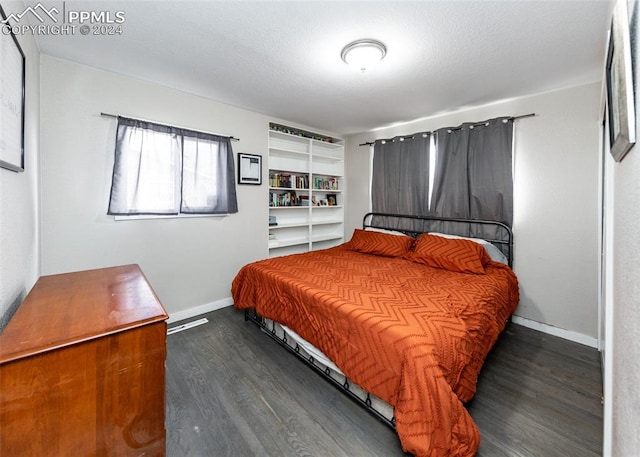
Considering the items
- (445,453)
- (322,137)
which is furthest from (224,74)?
(445,453)

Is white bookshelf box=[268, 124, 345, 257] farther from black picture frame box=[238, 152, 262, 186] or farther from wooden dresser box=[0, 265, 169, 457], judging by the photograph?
wooden dresser box=[0, 265, 169, 457]

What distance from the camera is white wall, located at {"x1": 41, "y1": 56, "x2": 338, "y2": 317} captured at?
2.23 m

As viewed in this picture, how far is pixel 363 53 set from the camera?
1947 mm

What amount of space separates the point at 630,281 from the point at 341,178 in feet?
14.0

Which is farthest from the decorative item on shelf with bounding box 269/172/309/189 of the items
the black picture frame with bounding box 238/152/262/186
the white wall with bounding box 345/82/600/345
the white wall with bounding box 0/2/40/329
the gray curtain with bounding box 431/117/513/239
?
the white wall with bounding box 345/82/600/345

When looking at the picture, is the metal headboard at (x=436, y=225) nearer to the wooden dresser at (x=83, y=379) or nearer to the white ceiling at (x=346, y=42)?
the white ceiling at (x=346, y=42)

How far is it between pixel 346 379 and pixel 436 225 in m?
2.43

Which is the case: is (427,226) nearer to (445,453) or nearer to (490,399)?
(490,399)

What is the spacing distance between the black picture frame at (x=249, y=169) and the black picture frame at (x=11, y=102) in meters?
2.01

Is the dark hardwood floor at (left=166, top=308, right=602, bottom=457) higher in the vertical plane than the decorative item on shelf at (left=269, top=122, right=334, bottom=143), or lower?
lower

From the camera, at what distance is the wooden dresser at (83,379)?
2.63 ft

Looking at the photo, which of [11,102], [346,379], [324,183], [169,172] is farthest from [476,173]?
[11,102]

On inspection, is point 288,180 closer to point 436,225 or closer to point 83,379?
point 436,225

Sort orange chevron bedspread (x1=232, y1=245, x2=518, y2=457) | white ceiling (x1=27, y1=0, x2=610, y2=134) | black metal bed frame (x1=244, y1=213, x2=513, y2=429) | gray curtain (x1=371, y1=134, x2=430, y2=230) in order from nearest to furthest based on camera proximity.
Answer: orange chevron bedspread (x1=232, y1=245, x2=518, y2=457) → white ceiling (x1=27, y1=0, x2=610, y2=134) → black metal bed frame (x1=244, y1=213, x2=513, y2=429) → gray curtain (x1=371, y1=134, x2=430, y2=230)
